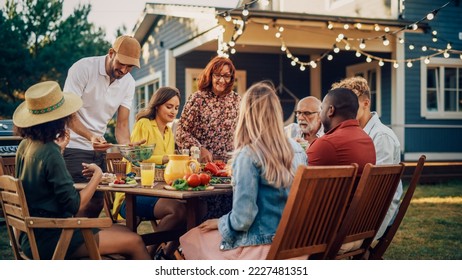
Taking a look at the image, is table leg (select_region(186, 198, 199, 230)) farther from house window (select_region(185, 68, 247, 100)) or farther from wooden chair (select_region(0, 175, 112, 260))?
house window (select_region(185, 68, 247, 100))

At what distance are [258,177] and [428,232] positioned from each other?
140 inches

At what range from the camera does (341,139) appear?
290 centimetres

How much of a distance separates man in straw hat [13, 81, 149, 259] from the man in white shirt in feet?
4.60

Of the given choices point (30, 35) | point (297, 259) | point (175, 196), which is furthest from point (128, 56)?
point (30, 35)

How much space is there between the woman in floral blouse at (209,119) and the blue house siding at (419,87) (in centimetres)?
748

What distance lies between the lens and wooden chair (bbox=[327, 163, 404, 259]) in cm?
262

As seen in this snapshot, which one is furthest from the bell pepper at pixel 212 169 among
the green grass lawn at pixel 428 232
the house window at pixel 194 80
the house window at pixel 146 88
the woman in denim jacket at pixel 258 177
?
the house window at pixel 146 88

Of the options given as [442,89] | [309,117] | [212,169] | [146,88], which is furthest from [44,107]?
[146,88]

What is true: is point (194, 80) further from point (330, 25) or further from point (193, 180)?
point (193, 180)

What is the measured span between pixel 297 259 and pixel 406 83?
30.6ft

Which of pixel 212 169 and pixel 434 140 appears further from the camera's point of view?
pixel 434 140

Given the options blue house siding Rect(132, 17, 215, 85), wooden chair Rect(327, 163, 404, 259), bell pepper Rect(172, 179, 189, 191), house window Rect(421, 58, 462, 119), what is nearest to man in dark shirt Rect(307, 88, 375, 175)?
wooden chair Rect(327, 163, 404, 259)

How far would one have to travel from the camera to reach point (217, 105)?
4.26 meters
